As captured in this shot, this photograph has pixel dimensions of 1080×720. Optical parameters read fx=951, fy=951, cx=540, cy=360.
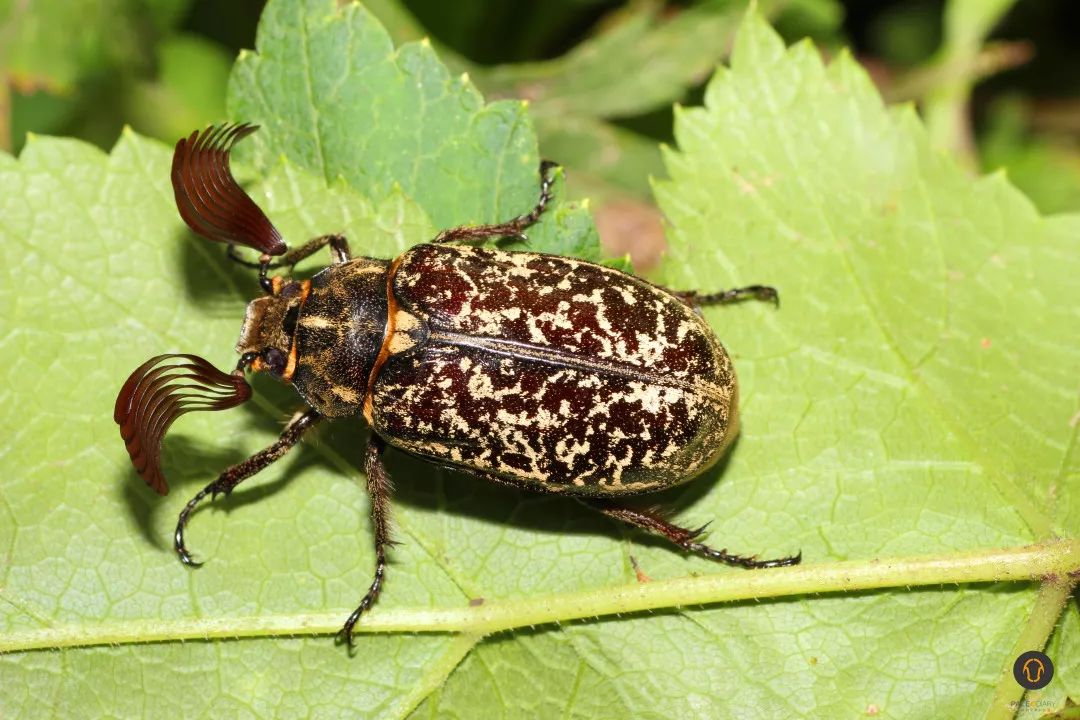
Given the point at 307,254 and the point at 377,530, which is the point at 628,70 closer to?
the point at 307,254

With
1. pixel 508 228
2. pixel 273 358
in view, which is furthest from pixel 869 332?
pixel 273 358

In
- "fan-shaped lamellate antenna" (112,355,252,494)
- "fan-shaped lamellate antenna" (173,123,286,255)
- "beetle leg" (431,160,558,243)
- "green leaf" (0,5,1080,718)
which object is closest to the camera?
"fan-shaped lamellate antenna" (112,355,252,494)

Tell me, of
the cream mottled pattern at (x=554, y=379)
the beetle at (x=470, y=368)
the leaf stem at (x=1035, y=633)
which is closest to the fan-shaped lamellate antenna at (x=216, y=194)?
the beetle at (x=470, y=368)

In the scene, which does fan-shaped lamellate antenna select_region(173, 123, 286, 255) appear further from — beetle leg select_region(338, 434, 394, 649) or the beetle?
beetle leg select_region(338, 434, 394, 649)

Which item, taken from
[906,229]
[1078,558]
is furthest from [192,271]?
[1078,558]

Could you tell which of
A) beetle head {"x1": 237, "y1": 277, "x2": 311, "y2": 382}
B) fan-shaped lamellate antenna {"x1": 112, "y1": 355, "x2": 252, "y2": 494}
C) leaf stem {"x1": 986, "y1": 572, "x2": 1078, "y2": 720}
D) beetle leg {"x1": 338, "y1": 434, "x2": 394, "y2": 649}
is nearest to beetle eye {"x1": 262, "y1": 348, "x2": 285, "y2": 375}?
beetle head {"x1": 237, "y1": 277, "x2": 311, "y2": 382}
